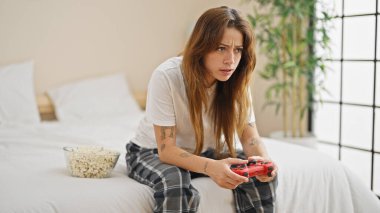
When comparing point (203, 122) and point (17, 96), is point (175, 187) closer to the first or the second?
point (203, 122)

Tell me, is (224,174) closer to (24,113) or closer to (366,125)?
(24,113)

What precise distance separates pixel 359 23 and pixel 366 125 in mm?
742

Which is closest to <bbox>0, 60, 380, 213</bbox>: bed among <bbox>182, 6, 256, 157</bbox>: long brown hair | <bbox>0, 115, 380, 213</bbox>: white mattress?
<bbox>0, 115, 380, 213</bbox>: white mattress

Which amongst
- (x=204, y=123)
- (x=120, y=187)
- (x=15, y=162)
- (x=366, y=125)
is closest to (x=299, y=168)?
(x=204, y=123)

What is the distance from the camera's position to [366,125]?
Answer: 3609 mm

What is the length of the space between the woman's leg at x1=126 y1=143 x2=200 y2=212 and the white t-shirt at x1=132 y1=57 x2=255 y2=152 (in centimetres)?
12

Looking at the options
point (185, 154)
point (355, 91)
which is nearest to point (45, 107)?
point (185, 154)

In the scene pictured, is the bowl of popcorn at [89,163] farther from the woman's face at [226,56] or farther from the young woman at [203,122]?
the woman's face at [226,56]

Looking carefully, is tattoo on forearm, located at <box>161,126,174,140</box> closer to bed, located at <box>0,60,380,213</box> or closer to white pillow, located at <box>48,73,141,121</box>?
bed, located at <box>0,60,380,213</box>

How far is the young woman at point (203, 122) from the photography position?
1.76 meters

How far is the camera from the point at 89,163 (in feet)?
6.31

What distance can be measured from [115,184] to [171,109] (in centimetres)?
35

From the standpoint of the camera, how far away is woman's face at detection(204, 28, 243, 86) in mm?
1851

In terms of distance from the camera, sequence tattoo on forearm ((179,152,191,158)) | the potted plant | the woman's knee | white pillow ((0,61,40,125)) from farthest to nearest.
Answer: the potted plant → white pillow ((0,61,40,125)) → tattoo on forearm ((179,152,191,158)) → the woman's knee
